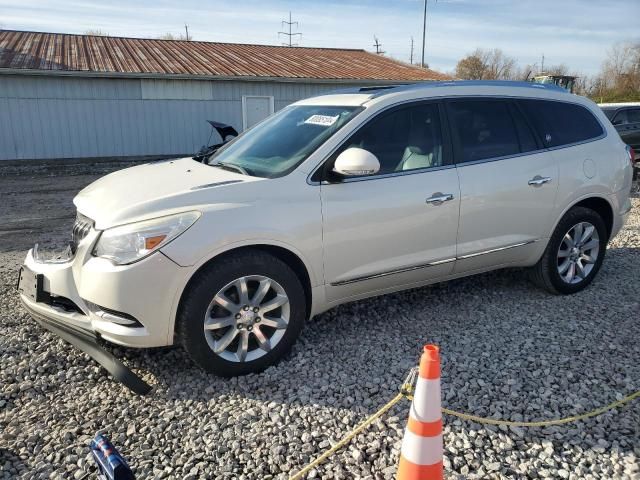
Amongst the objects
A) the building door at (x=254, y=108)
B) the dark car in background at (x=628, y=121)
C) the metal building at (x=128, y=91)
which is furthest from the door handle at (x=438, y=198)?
the building door at (x=254, y=108)

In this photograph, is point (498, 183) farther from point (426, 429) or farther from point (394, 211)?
point (426, 429)

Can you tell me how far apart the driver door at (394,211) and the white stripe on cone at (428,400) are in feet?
4.92

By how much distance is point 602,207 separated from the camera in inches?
200

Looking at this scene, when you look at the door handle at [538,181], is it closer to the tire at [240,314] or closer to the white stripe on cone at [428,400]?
the tire at [240,314]

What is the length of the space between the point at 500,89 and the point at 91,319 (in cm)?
374

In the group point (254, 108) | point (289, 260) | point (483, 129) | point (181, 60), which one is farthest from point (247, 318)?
point (181, 60)

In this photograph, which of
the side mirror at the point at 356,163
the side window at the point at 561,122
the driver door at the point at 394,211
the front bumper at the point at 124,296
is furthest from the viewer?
the side window at the point at 561,122

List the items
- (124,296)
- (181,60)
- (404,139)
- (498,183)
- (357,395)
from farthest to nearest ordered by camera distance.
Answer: (181,60), (498,183), (404,139), (357,395), (124,296)

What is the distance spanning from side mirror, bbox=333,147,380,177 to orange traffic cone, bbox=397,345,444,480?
153cm

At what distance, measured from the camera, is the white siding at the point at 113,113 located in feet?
53.0

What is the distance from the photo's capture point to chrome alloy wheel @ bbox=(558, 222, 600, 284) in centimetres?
490

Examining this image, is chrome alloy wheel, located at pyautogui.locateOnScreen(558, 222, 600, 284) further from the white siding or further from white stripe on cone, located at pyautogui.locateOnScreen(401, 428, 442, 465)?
the white siding

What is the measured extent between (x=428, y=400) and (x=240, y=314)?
150 cm

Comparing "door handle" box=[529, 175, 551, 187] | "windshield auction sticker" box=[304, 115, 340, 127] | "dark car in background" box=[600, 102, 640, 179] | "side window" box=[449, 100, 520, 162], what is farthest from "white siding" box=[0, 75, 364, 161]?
"door handle" box=[529, 175, 551, 187]
